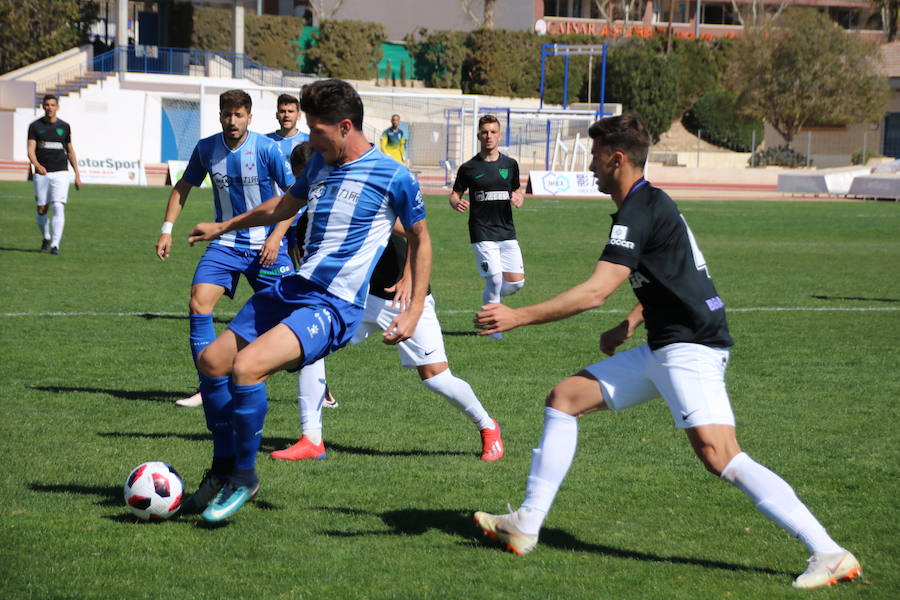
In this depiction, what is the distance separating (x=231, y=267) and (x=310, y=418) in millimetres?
1526

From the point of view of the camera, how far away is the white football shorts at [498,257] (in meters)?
12.3

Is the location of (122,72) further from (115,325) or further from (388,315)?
(388,315)

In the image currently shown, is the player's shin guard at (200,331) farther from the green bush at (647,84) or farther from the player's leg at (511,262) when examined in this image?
the green bush at (647,84)

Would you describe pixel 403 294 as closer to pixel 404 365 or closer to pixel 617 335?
pixel 404 365

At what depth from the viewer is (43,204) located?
18.3 meters

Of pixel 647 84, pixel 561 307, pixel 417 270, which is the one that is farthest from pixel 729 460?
pixel 647 84

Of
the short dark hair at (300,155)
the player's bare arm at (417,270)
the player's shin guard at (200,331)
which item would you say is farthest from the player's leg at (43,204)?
the player's bare arm at (417,270)

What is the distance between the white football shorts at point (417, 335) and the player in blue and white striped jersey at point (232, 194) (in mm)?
1033

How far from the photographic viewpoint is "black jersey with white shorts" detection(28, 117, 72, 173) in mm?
17719

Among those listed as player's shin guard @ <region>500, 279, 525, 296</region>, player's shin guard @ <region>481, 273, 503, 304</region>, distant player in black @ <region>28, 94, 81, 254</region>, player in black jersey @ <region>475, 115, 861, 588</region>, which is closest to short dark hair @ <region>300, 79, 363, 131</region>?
player in black jersey @ <region>475, 115, 861, 588</region>

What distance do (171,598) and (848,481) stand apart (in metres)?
4.03

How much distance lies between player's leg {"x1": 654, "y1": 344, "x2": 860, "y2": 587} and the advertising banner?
34.6 meters

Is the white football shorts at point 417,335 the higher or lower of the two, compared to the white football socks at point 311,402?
higher

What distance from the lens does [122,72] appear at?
4894cm
